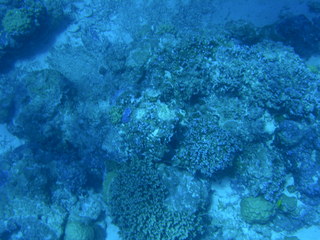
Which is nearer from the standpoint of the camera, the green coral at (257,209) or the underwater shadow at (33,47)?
the green coral at (257,209)

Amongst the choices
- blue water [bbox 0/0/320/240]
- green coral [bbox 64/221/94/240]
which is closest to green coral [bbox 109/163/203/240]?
blue water [bbox 0/0/320/240]

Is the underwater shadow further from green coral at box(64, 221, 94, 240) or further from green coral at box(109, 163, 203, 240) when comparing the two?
green coral at box(109, 163, 203, 240)

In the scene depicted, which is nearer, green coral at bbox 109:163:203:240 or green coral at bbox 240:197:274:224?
green coral at bbox 109:163:203:240

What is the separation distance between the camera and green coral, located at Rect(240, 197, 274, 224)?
5715 mm

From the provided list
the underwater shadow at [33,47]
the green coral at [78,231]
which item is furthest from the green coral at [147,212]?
the underwater shadow at [33,47]

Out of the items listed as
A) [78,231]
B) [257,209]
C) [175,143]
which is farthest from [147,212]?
[257,209]

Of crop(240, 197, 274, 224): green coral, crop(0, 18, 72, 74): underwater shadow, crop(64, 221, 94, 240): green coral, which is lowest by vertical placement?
crop(64, 221, 94, 240): green coral

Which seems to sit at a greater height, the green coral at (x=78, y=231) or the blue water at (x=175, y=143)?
the blue water at (x=175, y=143)

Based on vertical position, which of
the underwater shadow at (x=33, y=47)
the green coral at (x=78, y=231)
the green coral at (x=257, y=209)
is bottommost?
the green coral at (x=78, y=231)

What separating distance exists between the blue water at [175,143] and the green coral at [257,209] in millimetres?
27

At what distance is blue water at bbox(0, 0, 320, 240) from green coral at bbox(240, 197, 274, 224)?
3 cm

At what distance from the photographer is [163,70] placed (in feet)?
18.7

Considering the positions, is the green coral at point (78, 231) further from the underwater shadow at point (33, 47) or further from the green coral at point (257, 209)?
the underwater shadow at point (33, 47)

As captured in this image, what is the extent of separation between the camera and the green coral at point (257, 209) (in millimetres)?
5715
